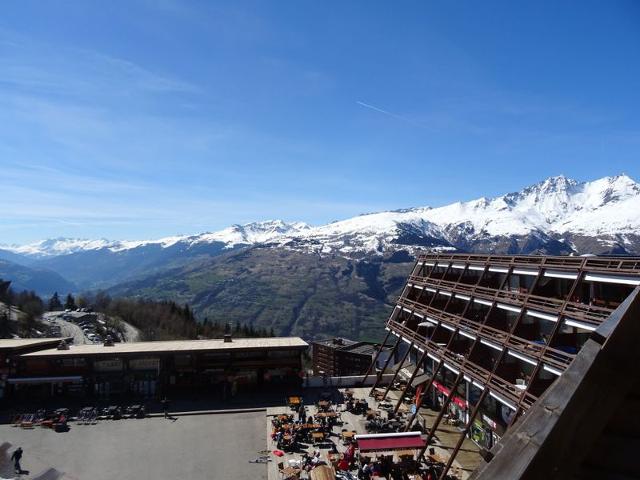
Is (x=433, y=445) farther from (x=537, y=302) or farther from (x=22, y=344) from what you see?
(x=22, y=344)

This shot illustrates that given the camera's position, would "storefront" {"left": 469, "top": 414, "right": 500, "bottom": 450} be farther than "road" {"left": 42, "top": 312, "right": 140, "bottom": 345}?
No

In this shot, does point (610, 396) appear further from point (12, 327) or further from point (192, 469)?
point (12, 327)

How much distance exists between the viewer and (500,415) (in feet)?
124

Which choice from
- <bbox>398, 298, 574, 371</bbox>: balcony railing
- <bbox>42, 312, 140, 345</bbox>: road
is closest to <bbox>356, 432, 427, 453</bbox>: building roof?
<bbox>398, 298, 574, 371</bbox>: balcony railing

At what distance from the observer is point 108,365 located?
60.2m

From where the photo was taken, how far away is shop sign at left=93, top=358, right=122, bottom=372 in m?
60.2

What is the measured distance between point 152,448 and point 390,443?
22840mm

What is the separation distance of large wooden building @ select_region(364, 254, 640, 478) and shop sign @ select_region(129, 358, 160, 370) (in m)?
32.1

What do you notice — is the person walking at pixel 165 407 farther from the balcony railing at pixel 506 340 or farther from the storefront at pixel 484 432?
the storefront at pixel 484 432

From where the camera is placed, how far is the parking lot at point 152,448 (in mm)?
38844

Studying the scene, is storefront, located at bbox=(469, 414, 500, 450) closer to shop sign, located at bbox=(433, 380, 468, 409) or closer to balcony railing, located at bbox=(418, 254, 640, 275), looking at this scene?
shop sign, located at bbox=(433, 380, 468, 409)

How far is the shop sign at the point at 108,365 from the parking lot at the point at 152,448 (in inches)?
377

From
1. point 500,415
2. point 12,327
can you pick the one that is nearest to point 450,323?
point 500,415

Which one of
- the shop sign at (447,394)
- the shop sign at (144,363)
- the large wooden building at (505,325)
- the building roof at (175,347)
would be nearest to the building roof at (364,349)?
the building roof at (175,347)
